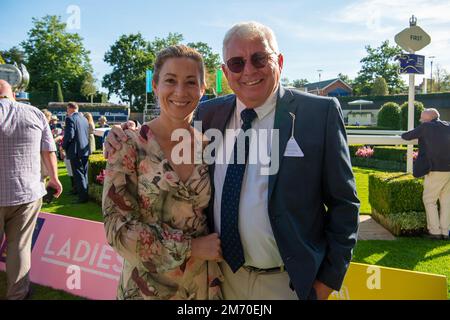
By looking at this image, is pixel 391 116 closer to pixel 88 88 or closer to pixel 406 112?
pixel 406 112

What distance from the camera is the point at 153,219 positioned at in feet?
5.78

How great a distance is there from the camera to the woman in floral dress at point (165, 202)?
1.69 m

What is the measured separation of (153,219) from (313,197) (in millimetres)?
800

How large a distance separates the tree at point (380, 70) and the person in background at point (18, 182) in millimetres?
68956

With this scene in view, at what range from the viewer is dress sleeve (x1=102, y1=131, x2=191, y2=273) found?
1.67 meters

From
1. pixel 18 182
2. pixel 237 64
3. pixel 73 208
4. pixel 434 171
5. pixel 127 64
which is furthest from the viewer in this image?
pixel 127 64

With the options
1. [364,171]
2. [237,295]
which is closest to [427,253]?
[237,295]

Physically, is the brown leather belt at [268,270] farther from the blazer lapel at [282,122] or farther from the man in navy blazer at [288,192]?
the blazer lapel at [282,122]

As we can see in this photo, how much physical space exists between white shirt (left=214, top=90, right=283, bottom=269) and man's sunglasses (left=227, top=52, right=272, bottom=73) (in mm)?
197

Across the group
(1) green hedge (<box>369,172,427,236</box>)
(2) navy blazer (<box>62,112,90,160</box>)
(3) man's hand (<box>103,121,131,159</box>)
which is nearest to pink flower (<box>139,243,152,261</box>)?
(3) man's hand (<box>103,121,131,159</box>)

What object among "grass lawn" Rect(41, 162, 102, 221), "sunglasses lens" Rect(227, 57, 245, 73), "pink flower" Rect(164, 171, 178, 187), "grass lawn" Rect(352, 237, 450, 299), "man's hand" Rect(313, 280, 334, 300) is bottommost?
"grass lawn" Rect(352, 237, 450, 299)

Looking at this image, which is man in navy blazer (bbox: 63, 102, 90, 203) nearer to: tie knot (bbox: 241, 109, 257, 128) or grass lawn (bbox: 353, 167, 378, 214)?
grass lawn (bbox: 353, 167, 378, 214)

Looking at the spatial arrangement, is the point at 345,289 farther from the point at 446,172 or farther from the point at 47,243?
the point at 446,172

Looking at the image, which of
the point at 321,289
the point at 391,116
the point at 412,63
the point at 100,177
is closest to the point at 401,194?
the point at 412,63
